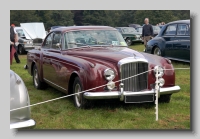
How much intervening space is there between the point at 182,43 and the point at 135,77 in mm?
5337

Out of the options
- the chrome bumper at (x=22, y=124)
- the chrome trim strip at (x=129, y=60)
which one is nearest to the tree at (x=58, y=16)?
the chrome trim strip at (x=129, y=60)

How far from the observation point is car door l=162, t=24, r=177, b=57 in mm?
11105

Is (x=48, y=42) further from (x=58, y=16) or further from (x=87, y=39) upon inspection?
(x=58, y=16)

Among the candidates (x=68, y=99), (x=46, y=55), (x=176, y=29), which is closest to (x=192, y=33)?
(x=68, y=99)

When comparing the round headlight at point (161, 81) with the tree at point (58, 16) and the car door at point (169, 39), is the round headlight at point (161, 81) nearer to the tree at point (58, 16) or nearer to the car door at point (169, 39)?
the car door at point (169, 39)

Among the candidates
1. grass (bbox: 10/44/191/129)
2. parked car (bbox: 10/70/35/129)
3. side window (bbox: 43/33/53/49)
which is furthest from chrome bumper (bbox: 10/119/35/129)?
side window (bbox: 43/33/53/49)

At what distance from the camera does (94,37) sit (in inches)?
268

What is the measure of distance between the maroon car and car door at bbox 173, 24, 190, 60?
391cm

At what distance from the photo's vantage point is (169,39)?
1133 centimetres

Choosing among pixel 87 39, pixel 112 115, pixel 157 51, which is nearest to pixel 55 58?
pixel 87 39

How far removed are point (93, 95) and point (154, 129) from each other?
3.86 feet

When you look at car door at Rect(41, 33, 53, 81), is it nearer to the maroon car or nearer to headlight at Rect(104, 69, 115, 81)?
the maroon car

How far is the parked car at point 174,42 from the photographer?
1040 centimetres

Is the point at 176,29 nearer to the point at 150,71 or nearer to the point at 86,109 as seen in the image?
the point at 150,71
